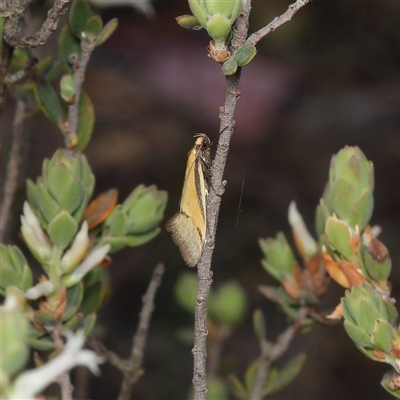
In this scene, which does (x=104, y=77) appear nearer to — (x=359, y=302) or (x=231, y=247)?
(x=231, y=247)

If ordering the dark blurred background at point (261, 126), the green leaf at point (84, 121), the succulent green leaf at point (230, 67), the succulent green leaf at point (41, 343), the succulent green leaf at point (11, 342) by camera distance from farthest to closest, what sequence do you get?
the dark blurred background at point (261, 126), the green leaf at point (84, 121), the succulent green leaf at point (41, 343), the succulent green leaf at point (230, 67), the succulent green leaf at point (11, 342)

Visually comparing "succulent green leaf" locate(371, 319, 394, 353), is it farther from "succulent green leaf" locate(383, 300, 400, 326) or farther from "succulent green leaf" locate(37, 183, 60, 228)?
"succulent green leaf" locate(37, 183, 60, 228)

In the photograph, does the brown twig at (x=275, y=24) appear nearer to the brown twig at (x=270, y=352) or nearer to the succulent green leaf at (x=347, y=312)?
the succulent green leaf at (x=347, y=312)

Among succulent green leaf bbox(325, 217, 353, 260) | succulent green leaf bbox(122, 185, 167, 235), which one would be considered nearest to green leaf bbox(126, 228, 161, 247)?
succulent green leaf bbox(122, 185, 167, 235)

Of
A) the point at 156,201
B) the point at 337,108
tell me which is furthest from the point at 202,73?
the point at 156,201

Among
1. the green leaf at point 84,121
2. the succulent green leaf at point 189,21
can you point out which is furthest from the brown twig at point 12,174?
the succulent green leaf at point 189,21

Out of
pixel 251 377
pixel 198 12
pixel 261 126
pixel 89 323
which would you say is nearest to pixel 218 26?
pixel 198 12
